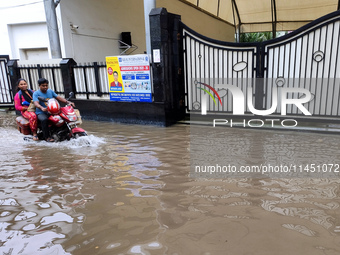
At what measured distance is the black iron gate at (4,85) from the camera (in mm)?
10139

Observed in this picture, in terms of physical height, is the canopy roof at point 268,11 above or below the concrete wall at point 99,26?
above

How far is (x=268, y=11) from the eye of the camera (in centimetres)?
1769

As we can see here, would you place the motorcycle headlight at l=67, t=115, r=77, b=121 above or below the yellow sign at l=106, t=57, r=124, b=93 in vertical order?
below

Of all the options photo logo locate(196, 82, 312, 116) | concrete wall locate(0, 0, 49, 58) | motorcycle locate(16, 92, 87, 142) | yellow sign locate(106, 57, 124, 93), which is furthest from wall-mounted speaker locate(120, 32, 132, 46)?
motorcycle locate(16, 92, 87, 142)

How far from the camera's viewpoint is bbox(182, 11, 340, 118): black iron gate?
5793 millimetres

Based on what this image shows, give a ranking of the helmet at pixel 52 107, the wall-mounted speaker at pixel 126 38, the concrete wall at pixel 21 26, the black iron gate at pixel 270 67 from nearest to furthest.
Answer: the helmet at pixel 52 107 < the black iron gate at pixel 270 67 < the concrete wall at pixel 21 26 < the wall-mounted speaker at pixel 126 38

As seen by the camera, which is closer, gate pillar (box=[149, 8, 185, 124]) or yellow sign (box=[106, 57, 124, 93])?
gate pillar (box=[149, 8, 185, 124])

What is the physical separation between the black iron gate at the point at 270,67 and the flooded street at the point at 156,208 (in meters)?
1.71

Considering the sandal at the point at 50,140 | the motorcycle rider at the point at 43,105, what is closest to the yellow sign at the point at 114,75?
the motorcycle rider at the point at 43,105

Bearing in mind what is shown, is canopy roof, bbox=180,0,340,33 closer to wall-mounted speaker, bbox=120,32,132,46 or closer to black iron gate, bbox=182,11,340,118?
wall-mounted speaker, bbox=120,32,132,46

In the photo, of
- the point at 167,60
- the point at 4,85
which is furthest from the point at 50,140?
the point at 4,85

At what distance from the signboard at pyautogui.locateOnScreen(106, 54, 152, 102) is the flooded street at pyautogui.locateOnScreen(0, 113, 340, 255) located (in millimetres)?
2850

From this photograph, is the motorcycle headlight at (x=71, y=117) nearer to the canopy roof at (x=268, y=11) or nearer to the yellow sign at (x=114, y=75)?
the yellow sign at (x=114, y=75)

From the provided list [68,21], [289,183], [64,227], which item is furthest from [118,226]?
[68,21]
